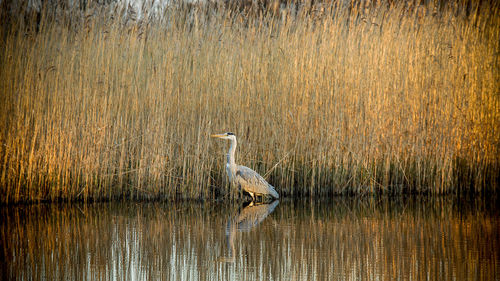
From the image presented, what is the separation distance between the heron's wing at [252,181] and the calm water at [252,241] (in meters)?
0.23

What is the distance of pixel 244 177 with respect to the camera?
264 inches

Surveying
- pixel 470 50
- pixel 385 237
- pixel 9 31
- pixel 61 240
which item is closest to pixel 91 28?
pixel 9 31

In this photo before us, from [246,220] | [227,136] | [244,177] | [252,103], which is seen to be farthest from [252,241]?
[252,103]

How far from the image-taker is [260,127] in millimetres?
7238

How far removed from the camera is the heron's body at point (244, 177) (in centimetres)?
671

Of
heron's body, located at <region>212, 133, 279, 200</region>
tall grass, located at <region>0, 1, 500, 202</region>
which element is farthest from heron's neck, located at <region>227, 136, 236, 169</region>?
tall grass, located at <region>0, 1, 500, 202</region>

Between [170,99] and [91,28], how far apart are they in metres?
1.21

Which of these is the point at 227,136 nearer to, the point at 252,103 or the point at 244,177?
the point at 244,177

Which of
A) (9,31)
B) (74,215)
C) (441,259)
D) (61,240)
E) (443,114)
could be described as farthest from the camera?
(443,114)

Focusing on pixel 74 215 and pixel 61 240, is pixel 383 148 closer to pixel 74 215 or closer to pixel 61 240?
pixel 74 215

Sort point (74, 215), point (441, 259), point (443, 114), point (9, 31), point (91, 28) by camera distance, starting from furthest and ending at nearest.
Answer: point (443, 114)
point (91, 28)
point (9, 31)
point (74, 215)
point (441, 259)

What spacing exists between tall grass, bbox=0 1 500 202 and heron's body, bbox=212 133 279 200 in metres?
0.27

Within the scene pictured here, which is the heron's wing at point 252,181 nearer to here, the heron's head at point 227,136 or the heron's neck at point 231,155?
the heron's neck at point 231,155

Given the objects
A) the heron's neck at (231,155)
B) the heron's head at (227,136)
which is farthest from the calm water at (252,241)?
the heron's head at (227,136)
